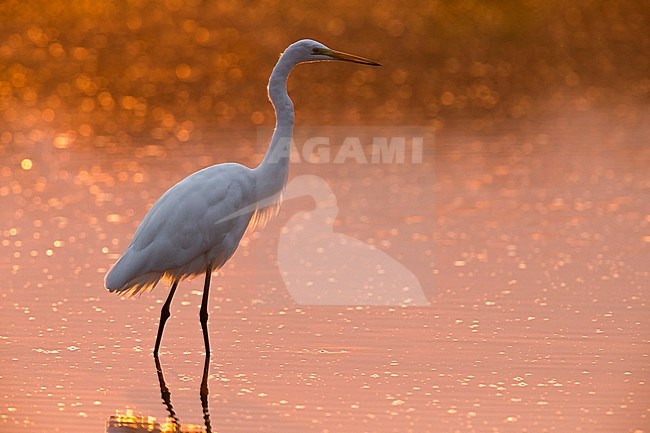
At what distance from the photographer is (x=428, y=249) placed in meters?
8.20

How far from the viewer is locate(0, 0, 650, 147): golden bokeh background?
45.8 feet

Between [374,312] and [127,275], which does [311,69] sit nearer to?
[374,312]

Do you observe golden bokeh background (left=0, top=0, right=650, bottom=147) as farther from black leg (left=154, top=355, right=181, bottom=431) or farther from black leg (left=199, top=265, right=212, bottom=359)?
black leg (left=154, top=355, right=181, bottom=431)

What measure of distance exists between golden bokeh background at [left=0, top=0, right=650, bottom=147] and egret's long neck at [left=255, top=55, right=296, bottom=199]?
5.71m

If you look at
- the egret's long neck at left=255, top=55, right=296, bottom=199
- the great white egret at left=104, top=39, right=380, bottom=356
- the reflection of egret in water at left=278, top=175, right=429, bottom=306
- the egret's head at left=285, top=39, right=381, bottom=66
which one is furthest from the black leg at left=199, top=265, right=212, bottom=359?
the egret's head at left=285, top=39, right=381, bottom=66

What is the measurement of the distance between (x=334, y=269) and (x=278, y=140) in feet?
4.11

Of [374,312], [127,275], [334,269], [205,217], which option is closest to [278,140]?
[205,217]

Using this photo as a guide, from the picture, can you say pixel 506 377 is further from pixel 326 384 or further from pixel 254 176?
pixel 254 176

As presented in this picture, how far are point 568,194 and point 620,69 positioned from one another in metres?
7.37

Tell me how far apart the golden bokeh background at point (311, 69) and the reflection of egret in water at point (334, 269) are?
162 inches

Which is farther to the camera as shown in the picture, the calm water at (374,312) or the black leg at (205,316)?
the black leg at (205,316)

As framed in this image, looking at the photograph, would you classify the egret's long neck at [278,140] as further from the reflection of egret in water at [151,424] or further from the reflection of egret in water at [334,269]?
the reflection of egret in water at [151,424]

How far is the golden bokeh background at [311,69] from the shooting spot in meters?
13.9

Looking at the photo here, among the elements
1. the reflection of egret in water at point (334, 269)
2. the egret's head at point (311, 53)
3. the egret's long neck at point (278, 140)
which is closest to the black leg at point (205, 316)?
the egret's long neck at point (278, 140)
